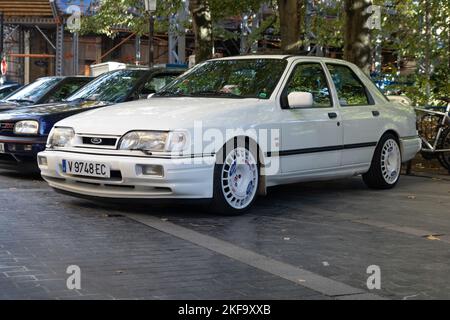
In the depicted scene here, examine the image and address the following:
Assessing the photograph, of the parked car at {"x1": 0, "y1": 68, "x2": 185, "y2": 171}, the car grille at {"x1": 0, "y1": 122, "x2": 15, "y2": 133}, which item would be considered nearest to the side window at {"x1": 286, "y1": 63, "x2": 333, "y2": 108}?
the parked car at {"x1": 0, "y1": 68, "x2": 185, "y2": 171}

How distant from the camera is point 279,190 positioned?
8.84 meters

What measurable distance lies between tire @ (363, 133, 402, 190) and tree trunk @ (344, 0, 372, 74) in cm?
364

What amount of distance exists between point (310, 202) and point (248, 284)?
3586 mm

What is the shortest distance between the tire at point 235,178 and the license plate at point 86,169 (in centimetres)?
103

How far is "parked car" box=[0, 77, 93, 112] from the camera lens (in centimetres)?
1136

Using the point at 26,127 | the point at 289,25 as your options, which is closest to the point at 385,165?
the point at 26,127

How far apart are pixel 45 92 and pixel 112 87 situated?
193 centimetres

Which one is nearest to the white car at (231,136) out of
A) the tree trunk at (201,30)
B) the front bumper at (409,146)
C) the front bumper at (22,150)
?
the front bumper at (409,146)

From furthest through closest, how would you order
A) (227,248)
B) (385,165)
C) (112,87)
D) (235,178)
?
(112,87) → (385,165) → (235,178) → (227,248)

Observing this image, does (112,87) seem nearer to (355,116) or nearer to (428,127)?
(355,116)

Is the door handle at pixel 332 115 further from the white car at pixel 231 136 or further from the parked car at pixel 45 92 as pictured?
the parked car at pixel 45 92

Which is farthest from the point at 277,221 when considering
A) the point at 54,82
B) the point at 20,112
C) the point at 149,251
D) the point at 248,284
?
the point at 54,82

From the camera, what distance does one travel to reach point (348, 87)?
27.9 ft

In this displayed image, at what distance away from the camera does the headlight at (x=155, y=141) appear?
21.0ft
